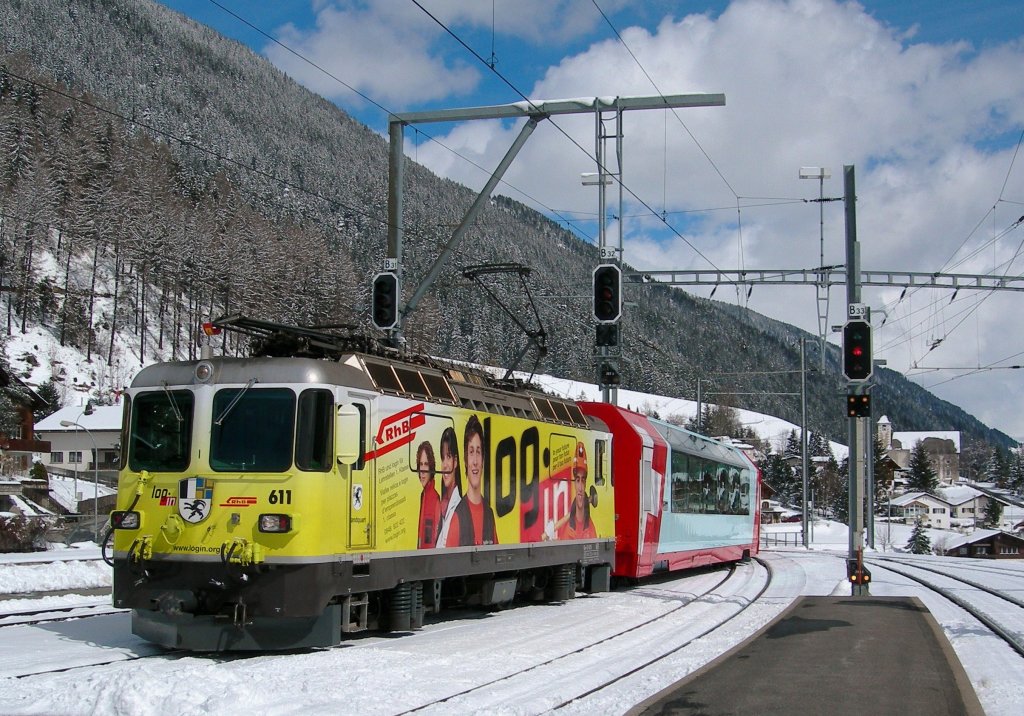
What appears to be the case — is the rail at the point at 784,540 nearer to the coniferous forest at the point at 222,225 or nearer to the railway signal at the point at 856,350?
the coniferous forest at the point at 222,225

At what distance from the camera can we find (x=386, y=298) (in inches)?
654

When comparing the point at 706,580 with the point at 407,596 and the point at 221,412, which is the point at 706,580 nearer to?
the point at 407,596

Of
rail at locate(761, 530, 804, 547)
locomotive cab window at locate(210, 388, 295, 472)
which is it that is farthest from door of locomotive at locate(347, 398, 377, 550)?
rail at locate(761, 530, 804, 547)

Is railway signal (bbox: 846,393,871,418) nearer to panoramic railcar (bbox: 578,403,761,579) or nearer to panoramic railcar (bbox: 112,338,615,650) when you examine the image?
panoramic railcar (bbox: 578,403,761,579)

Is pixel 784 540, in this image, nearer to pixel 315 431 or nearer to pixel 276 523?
pixel 315 431

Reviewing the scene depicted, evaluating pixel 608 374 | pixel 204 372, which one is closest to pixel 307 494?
pixel 204 372

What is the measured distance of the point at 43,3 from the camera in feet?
476

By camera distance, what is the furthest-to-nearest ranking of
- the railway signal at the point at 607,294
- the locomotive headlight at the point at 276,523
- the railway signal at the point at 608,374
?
the railway signal at the point at 608,374 < the railway signal at the point at 607,294 < the locomotive headlight at the point at 276,523

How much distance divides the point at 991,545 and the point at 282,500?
257ft

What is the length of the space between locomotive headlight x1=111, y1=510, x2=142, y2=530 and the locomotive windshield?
1.68ft

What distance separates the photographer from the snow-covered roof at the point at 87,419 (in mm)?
70438

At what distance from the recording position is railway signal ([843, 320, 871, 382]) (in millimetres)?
19453

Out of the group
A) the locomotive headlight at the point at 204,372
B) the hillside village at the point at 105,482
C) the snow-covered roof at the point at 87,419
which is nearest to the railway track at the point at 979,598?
the hillside village at the point at 105,482

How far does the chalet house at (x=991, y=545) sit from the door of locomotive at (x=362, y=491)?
73543 millimetres
